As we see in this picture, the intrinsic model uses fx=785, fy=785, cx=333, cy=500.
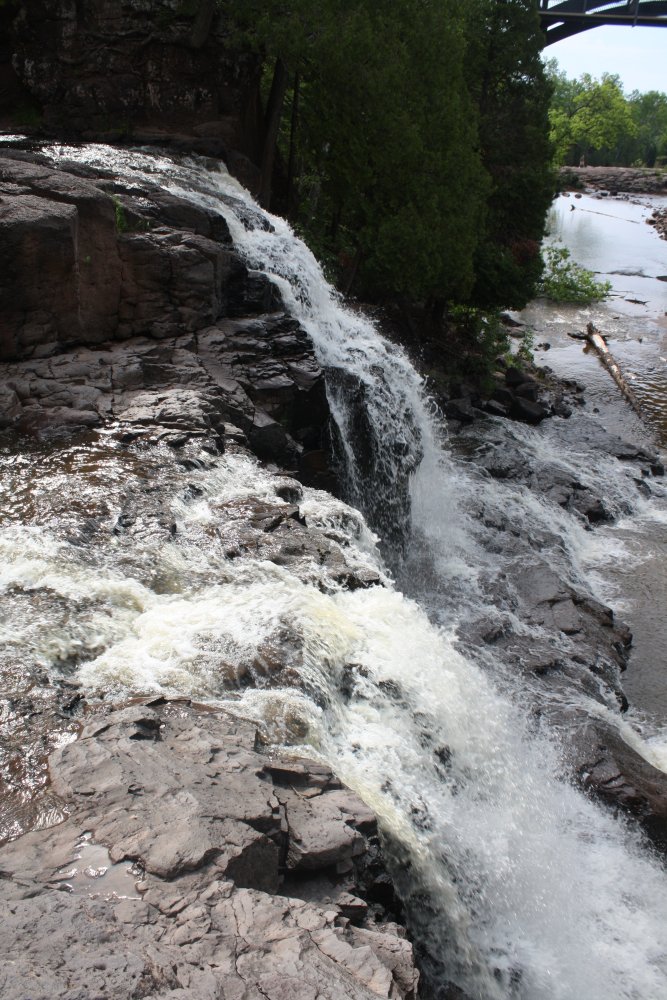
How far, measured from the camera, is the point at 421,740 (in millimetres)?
5523

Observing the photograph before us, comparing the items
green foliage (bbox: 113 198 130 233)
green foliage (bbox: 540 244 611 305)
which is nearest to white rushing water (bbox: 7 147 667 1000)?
green foliage (bbox: 113 198 130 233)

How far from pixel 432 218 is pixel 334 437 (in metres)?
6.73

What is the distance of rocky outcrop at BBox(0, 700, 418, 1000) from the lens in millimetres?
2982

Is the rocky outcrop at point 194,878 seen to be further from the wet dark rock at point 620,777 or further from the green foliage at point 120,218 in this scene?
the green foliage at point 120,218

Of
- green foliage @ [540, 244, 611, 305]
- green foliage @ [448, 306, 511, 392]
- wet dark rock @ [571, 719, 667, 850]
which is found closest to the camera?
wet dark rock @ [571, 719, 667, 850]

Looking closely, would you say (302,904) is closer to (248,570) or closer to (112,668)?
(112,668)

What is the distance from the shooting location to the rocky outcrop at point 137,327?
28.0 feet

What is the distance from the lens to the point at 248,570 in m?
6.46

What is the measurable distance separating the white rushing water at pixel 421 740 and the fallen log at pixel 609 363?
1190 centimetres

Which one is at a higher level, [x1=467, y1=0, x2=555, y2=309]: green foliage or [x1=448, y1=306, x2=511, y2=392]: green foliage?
[x1=467, y1=0, x2=555, y2=309]: green foliage

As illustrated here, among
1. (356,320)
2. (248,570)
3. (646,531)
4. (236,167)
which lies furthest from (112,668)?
(236,167)

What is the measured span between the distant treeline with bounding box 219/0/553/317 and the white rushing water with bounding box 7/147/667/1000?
9150 millimetres

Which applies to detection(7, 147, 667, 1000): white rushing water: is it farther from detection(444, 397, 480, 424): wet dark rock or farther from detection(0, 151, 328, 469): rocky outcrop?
detection(444, 397, 480, 424): wet dark rock

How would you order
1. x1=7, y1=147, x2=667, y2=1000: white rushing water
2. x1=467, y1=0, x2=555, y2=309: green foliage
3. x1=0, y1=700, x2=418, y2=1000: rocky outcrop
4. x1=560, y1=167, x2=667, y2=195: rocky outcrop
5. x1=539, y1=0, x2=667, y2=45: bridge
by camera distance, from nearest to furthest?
x1=0, y1=700, x2=418, y2=1000: rocky outcrop → x1=7, y1=147, x2=667, y2=1000: white rushing water → x1=467, y1=0, x2=555, y2=309: green foliage → x1=539, y1=0, x2=667, y2=45: bridge → x1=560, y1=167, x2=667, y2=195: rocky outcrop
